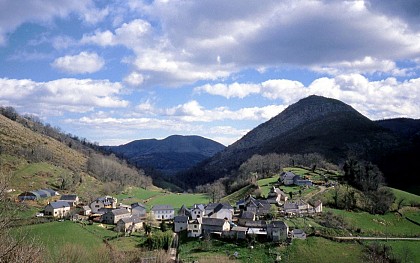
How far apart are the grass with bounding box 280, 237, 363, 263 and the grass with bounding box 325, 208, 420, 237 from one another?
26.9ft

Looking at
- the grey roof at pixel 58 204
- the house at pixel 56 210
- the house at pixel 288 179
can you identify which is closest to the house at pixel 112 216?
the house at pixel 56 210

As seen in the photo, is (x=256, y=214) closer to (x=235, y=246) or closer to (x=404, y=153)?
(x=235, y=246)

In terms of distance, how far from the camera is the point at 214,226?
53938 millimetres

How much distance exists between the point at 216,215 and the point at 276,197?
14.2m

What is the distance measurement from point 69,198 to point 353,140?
138399mm

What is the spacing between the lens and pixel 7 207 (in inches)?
559

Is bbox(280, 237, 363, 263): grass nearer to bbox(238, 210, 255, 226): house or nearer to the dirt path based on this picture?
bbox(238, 210, 255, 226): house

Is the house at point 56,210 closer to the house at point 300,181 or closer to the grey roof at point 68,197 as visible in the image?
the grey roof at point 68,197

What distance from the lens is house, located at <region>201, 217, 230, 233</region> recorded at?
53.6 metres

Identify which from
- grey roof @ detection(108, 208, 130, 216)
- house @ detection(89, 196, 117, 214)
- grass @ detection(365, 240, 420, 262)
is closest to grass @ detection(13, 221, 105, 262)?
grey roof @ detection(108, 208, 130, 216)

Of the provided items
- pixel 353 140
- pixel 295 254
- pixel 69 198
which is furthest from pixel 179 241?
pixel 353 140

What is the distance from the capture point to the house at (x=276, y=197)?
69.4m

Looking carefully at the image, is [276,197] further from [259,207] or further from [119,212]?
[119,212]

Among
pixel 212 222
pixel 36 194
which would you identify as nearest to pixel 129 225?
pixel 212 222
